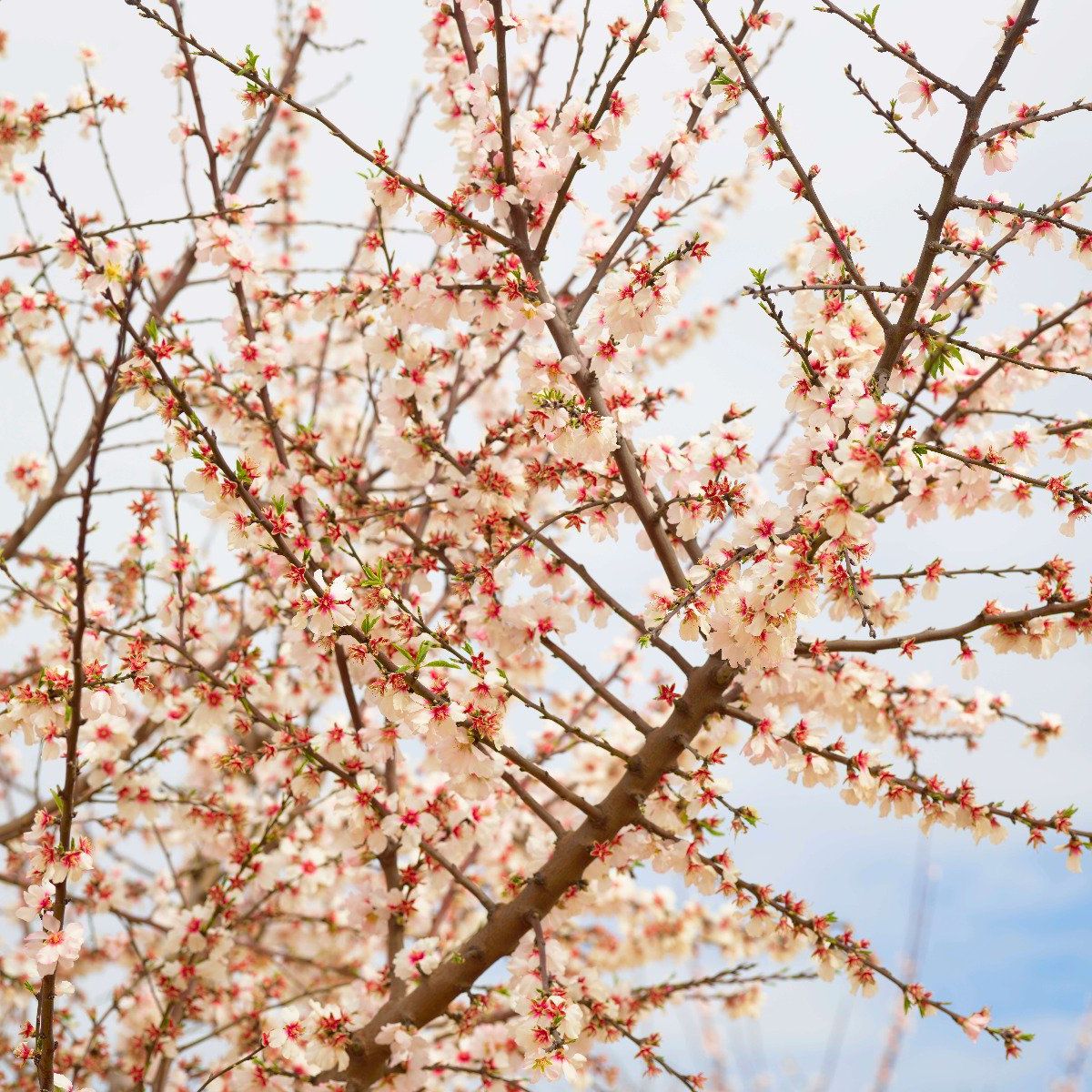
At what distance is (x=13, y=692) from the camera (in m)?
2.98

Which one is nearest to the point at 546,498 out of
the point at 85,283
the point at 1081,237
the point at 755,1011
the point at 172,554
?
the point at 172,554

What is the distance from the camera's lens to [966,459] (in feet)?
8.87

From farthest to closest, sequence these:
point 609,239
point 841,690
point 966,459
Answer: point 609,239
point 841,690
point 966,459

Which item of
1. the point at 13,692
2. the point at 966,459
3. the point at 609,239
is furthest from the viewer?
the point at 609,239

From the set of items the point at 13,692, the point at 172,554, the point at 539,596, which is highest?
the point at 539,596

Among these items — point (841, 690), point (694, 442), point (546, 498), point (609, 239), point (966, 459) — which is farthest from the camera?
point (546, 498)

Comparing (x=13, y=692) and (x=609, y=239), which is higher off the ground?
(x=609, y=239)

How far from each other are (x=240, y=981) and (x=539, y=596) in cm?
313

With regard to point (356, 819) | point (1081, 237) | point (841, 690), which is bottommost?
point (356, 819)

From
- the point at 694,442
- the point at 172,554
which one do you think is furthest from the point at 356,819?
the point at 694,442

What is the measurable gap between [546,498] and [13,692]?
286 cm

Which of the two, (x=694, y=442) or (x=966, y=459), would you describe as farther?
(x=694, y=442)

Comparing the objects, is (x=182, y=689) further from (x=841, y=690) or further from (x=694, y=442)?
(x=841, y=690)

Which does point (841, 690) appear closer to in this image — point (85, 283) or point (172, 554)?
point (172, 554)
